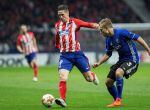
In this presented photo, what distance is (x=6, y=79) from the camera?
25109mm

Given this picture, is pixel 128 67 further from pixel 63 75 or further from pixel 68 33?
pixel 68 33

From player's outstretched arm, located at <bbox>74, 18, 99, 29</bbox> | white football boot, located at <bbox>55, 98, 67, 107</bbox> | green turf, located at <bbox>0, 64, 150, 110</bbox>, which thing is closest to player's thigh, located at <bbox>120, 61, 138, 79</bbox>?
green turf, located at <bbox>0, 64, 150, 110</bbox>

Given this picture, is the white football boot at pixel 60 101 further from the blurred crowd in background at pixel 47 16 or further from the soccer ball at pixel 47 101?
the blurred crowd in background at pixel 47 16

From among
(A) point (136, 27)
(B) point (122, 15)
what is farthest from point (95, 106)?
(B) point (122, 15)

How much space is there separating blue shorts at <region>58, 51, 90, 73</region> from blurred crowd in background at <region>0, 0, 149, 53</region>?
70.0 feet

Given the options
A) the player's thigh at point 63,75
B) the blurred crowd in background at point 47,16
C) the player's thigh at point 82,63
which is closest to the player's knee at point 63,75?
the player's thigh at point 63,75

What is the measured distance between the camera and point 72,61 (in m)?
14.9

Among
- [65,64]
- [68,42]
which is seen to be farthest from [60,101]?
[68,42]

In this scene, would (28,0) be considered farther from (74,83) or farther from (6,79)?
(74,83)

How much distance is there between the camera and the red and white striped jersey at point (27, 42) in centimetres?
2644

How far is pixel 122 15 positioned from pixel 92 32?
5.73m

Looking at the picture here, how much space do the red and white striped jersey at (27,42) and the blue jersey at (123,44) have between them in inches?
489

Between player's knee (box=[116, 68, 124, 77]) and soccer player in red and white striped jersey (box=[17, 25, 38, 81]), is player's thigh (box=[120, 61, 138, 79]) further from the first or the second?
soccer player in red and white striped jersey (box=[17, 25, 38, 81])

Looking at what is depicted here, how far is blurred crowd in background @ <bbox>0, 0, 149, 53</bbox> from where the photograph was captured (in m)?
36.9
